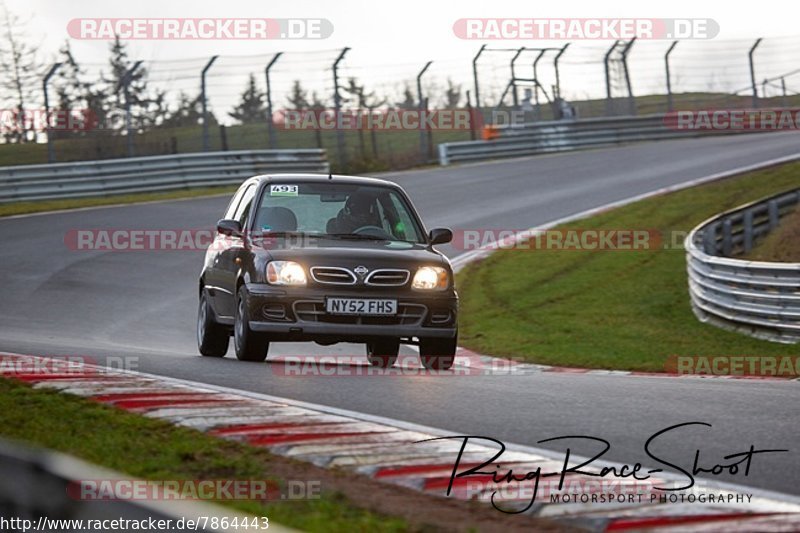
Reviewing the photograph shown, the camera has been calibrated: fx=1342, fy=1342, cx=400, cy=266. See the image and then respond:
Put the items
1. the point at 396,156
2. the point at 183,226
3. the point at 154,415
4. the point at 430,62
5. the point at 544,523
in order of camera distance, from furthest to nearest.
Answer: the point at 396,156 → the point at 430,62 → the point at 183,226 → the point at 154,415 → the point at 544,523

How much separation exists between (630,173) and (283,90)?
8.23 meters

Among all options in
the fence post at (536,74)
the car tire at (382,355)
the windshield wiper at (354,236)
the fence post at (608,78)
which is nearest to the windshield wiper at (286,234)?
the windshield wiper at (354,236)

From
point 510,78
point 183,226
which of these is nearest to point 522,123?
point 510,78

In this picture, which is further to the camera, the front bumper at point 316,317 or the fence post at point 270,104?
the fence post at point 270,104

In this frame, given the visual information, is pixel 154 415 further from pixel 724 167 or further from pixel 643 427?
pixel 724 167

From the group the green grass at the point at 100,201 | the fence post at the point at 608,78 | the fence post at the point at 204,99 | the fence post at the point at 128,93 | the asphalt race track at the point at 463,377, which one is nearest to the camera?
the asphalt race track at the point at 463,377

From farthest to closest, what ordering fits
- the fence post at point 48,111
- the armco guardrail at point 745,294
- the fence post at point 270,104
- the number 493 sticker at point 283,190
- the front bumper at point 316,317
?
1. the fence post at point 270,104
2. the fence post at point 48,111
3. the armco guardrail at point 745,294
4. the number 493 sticker at point 283,190
5. the front bumper at point 316,317

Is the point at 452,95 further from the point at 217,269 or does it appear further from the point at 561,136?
the point at 217,269

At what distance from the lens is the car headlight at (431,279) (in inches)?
413

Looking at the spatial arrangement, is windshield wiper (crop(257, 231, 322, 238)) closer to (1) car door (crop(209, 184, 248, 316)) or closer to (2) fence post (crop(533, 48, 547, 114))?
(1) car door (crop(209, 184, 248, 316))

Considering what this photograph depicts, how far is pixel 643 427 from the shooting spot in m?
7.02

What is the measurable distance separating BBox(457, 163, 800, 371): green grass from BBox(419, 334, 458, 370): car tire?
2.52 meters

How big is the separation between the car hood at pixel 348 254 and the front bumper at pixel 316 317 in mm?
209

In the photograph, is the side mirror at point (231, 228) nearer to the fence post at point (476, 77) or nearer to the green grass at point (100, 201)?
the green grass at point (100, 201)
